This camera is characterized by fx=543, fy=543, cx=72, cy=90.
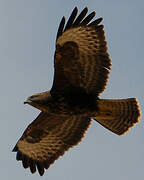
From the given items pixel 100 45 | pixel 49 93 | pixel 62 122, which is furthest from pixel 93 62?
pixel 62 122

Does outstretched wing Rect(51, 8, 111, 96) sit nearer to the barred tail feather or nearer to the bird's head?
the bird's head

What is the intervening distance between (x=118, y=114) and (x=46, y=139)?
2008 mm

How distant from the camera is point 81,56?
10.9 m

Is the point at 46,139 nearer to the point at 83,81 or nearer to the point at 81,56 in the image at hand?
the point at 83,81

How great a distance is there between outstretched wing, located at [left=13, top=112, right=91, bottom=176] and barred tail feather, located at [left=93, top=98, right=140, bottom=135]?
2.56 feet

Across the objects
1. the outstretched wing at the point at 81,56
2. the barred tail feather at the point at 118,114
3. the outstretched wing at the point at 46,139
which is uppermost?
the outstretched wing at the point at 81,56

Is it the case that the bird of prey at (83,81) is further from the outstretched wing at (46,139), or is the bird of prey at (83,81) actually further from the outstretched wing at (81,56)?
the outstretched wing at (46,139)

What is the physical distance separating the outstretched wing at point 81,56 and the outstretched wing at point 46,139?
3.88 feet

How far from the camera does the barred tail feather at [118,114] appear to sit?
10930 mm

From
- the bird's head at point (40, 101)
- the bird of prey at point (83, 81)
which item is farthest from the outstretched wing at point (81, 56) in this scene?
the bird's head at point (40, 101)

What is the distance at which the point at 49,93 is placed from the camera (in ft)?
36.1

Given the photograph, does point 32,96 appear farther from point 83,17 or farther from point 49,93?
point 83,17

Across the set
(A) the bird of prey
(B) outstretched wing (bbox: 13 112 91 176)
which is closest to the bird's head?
(A) the bird of prey

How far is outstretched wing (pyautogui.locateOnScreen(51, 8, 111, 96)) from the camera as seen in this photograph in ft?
35.0
